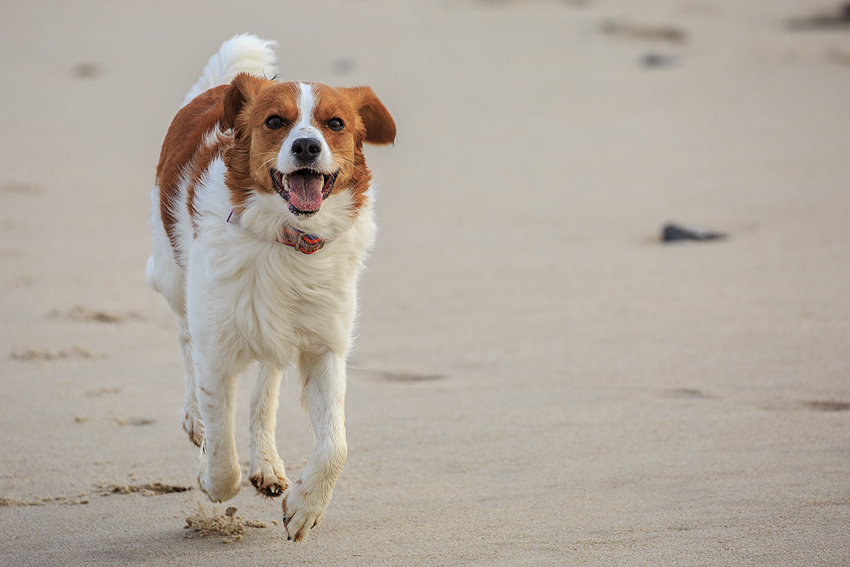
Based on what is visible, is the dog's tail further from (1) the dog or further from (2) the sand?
(2) the sand

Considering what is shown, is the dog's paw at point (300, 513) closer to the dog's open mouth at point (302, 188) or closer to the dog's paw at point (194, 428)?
the dog's paw at point (194, 428)

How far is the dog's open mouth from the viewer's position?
10.2 ft

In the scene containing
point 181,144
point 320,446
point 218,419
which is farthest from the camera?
point 181,144

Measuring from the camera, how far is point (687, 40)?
1656 centimetres

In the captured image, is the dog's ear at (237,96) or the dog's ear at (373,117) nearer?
the dog's ear at (237,96)

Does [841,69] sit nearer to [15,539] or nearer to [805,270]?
[805,270]

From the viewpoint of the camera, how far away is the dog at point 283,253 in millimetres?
3156

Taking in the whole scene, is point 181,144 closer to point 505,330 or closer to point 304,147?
point 304,147

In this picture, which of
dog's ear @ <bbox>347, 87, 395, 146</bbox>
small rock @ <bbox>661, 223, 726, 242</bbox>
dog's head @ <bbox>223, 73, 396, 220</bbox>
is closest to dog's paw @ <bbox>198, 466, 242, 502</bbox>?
dog's head @ <bbox>223, 73, 396, 220</bbox>

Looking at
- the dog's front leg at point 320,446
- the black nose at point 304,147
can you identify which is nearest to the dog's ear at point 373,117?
the black nose at point 304,147

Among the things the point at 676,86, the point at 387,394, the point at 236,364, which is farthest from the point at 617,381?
the point at 676,86

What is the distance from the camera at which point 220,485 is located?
3.49m

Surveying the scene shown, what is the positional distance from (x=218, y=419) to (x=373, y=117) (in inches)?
52.7

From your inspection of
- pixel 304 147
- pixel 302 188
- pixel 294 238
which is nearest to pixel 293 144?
pixel 304 147
